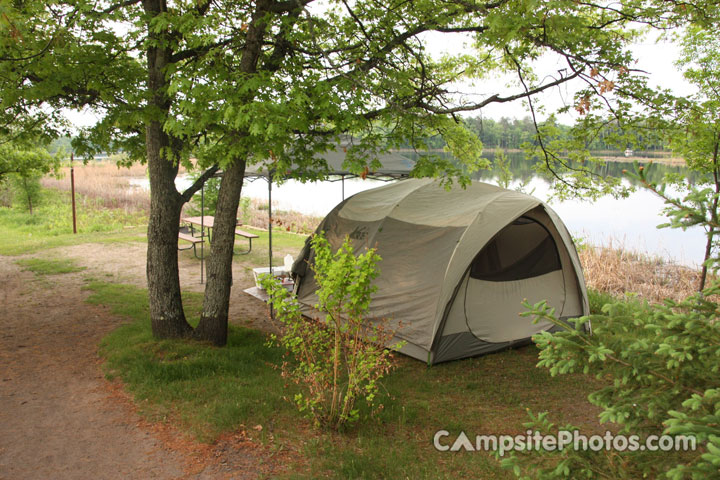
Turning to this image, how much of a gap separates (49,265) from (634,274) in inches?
488

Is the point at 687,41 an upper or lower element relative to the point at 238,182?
upper

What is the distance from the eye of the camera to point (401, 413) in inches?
174

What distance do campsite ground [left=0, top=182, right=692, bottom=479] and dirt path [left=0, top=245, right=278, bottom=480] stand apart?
0.04 ft

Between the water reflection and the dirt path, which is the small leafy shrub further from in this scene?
the water reflection

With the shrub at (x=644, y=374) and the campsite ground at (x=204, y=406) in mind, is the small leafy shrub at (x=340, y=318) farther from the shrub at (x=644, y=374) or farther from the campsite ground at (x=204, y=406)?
the shrub at (x=644, y=374)

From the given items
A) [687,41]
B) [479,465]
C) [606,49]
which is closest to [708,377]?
[479,465]

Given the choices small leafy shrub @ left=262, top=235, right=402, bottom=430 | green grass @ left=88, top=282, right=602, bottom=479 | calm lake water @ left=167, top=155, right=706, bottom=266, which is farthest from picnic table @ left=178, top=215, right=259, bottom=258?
small leafy shrub @ left=262, top=235, right=402, bottom=430

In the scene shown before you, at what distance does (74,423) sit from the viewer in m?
4.16

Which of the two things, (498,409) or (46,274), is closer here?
(498,409)

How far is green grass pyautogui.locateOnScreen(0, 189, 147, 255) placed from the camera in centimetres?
1278

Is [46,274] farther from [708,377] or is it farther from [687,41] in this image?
[687,41]

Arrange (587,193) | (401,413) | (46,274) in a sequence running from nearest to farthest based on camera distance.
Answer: (401,413), (587,193), (46,274)

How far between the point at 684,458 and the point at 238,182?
4863 mm

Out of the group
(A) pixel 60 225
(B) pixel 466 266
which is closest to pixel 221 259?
(B) pixel 466 266
